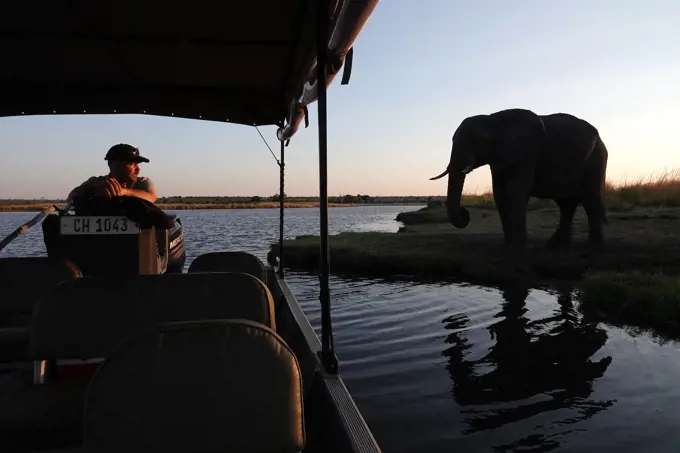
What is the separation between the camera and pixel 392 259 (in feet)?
44.6

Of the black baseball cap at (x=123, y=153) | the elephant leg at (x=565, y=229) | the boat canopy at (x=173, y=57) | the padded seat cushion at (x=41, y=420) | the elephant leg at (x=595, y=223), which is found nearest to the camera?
the padded seat cushion at (x=41, y=420)

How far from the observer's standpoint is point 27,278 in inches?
168

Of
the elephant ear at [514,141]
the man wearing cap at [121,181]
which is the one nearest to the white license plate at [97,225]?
the man wearing cap at [121,181]

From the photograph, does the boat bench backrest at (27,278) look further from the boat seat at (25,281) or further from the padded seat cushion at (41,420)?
the padded seat cushion at (41,420)

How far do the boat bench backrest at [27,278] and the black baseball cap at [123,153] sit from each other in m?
0.98

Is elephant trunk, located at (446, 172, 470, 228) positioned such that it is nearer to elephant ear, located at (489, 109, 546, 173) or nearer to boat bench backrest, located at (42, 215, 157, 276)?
elephant ear, located at (489, 109, 546, 173)

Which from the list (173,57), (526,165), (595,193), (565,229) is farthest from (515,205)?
(173,57)

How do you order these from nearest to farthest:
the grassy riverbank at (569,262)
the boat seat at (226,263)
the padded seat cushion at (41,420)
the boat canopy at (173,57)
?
the padded seat cushion at (41,420)
the boat canopy at (173,57)
the boat seat at (226,263)
the grassy riverbank at (569,262)

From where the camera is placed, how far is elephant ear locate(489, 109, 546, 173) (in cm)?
1305

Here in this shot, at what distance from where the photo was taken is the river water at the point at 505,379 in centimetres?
437

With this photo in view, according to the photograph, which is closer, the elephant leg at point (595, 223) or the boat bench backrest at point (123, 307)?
the boat bench backrest at point (123, 307)

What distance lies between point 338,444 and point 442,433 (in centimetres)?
220

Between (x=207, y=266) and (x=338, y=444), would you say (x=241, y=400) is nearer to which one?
(x=338, y=444)

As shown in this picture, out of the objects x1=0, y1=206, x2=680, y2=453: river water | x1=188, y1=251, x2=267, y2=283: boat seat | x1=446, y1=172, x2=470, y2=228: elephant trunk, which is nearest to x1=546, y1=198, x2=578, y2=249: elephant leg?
x1=446, y1=172, x2=470, y2=228: elephant trunk
